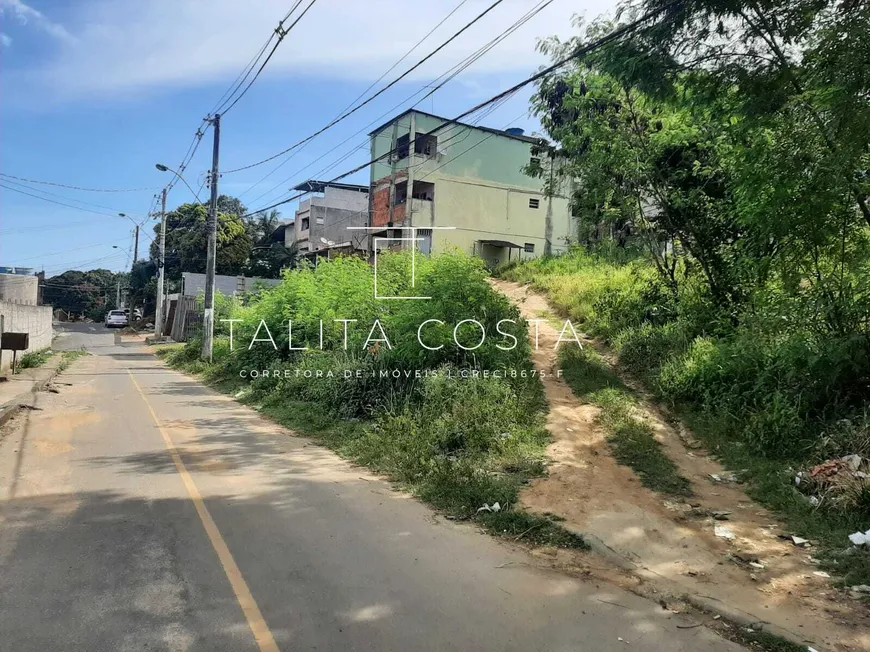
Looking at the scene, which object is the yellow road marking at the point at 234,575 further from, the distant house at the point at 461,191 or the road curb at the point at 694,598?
the distant house at the point at 461,191

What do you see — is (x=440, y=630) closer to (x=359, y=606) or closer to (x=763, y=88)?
(x=359, y=606)

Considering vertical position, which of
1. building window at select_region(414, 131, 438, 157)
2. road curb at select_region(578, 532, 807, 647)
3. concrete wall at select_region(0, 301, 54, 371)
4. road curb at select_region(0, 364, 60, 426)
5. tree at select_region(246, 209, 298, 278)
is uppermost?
building window at select_region(414, 131, 438, 157)

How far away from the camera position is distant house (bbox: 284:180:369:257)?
43.8 metres

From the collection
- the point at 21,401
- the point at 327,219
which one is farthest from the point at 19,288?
the point at 21,401

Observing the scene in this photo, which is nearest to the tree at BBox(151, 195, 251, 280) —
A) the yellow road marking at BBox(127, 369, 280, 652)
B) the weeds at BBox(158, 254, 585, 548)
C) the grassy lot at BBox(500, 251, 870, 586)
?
the weeds at BBox(158, 254, 585, 548)

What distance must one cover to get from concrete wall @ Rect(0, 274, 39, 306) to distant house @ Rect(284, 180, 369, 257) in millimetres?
16526

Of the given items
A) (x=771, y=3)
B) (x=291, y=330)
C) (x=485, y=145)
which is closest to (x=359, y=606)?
(x=771, y=3)

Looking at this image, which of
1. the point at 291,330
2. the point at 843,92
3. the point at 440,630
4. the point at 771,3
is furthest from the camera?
the point at 291,330

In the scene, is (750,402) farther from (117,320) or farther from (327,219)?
(117,320)

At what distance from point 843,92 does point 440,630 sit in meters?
6.11

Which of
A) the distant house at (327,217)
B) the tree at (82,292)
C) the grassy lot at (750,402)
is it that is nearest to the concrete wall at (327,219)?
the distant house at (327,217)

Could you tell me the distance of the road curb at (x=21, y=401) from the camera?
10.3m

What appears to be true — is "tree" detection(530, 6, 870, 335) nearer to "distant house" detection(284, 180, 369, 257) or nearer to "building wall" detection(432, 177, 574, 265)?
"building wall" detection(432, 177, 574, 265)

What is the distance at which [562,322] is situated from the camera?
1606 centimetres
